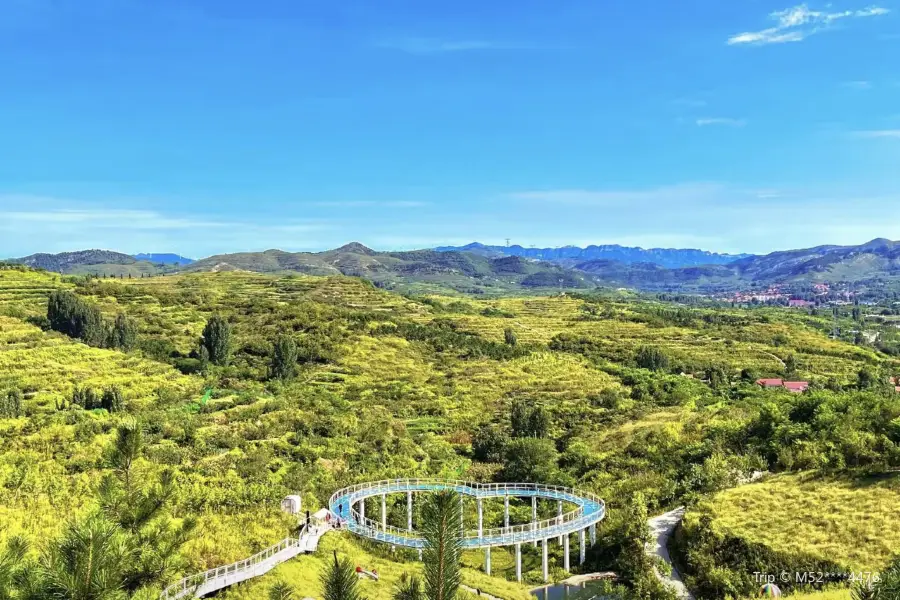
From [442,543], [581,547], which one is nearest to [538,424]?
[581,547]

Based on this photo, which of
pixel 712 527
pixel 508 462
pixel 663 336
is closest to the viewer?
pixel 712 527

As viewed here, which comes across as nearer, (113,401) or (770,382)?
(113,401)

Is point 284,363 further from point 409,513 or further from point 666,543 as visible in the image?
point 666,543

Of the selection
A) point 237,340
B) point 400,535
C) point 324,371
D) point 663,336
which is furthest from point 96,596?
point 663,336

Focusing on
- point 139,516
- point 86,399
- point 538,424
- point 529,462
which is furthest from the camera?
point 538,424

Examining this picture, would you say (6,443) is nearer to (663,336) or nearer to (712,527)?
(712,527)

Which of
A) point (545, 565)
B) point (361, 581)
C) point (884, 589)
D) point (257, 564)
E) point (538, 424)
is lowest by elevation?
point (545, 565)

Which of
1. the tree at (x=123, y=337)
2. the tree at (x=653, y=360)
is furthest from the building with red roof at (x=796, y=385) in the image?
the tree at (x=123, y=337)
